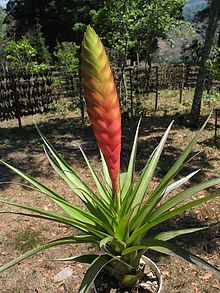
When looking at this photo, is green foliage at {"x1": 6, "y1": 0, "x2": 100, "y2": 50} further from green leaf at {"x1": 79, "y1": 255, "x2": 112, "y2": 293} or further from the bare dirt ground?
green leaf at {"x1": 79, "y1": 255, "x2": 112, "y2": 293}

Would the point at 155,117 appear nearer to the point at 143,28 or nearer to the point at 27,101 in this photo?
the point at 143,28

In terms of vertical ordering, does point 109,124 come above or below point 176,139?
above

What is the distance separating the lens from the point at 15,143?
24.1 ft

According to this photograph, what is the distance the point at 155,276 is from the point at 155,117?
7381 millimetres

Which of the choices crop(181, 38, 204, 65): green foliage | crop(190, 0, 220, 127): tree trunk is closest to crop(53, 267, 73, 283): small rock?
crop(190, 0, 220, 127): tree trunk

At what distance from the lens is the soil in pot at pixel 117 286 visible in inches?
70.4

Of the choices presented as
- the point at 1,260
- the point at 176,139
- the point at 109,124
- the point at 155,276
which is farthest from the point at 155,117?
the point at 109,124

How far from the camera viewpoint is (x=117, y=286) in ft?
5.90

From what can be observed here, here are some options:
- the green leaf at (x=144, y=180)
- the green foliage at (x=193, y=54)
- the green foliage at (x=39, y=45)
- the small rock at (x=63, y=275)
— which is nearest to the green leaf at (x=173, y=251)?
the green leaf at (x=144, y=180)

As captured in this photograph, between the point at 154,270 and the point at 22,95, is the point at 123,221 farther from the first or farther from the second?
the point at 22,95

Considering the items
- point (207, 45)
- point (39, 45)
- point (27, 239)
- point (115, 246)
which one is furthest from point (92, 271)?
point (39, 45)

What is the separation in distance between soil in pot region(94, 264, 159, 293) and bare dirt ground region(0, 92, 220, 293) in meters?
0.37

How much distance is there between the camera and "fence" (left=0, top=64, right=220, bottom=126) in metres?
9.50

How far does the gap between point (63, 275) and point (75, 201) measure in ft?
4.78
